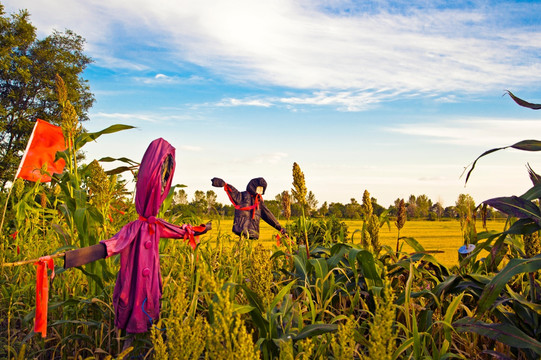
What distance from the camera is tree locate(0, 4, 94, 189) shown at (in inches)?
907

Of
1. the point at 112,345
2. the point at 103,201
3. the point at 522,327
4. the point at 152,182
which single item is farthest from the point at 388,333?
Answer: the point at 103,201

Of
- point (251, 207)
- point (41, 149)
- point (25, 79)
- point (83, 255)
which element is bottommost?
point (83, 255)

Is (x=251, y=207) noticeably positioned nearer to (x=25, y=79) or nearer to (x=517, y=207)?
(x=517, y=207)

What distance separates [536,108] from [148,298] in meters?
2.63

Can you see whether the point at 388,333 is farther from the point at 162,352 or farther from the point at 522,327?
the point at 522,327

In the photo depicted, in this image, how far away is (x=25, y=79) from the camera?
22938mm

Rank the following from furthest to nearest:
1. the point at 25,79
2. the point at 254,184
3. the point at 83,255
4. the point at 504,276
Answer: the point at 25,79 < the point at 254,184 < the point at 83,255 < the point at 504,276

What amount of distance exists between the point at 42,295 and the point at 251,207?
163 inches

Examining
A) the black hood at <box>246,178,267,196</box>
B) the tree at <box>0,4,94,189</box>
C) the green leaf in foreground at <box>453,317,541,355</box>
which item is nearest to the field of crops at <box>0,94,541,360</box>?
the green leaf in foreground at <box>453,317,541,355</box>

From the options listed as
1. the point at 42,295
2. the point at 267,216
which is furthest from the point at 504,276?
the point at 267,216

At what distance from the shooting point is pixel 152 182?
2869 mm

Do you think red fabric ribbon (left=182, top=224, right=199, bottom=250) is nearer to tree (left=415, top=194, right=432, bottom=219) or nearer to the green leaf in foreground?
the green leaf in foreground

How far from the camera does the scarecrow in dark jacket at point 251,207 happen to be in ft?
21.1

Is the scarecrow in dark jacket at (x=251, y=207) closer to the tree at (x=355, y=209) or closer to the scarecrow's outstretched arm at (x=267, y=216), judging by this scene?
the scarecrow's outstretched arm at (x=267, y=216)
